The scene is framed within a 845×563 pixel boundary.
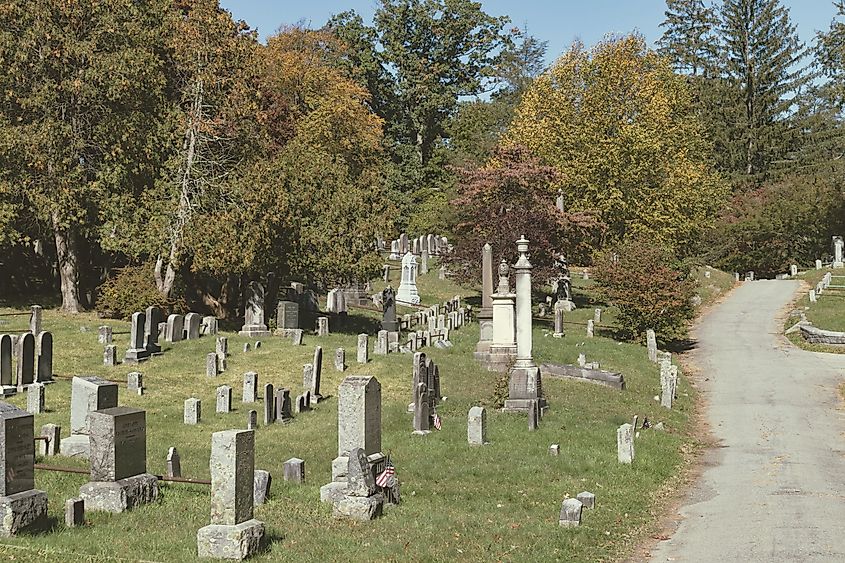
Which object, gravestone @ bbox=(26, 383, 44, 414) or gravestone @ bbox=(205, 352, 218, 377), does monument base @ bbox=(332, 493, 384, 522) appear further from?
gravestone @ bbox=(205, 352, 218, 377)

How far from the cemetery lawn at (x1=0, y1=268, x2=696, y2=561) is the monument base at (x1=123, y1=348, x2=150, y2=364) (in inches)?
20.2

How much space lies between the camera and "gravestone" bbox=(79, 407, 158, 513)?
11.1m

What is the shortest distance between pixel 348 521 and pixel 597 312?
29.6 metres

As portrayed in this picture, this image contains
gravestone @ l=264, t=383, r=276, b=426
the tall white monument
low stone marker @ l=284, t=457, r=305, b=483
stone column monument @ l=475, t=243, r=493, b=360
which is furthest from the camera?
the tall white monument

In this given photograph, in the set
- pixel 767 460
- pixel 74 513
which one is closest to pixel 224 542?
pixel 74 513

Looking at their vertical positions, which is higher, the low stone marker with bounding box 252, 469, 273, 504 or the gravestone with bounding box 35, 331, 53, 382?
the gravestone with bounding box 35, 331, 53, 382

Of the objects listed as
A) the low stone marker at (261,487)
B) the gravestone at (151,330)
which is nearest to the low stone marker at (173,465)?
the low stone marker at (261,487)

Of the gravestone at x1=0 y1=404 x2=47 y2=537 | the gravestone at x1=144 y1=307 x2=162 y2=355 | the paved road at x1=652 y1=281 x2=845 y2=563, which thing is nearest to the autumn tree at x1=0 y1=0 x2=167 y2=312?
the gravestone at x1=144 y1=307 x2=162 y2=355

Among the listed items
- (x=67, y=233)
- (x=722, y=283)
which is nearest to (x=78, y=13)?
(x=67, y=233)

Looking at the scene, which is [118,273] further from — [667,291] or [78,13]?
[667,291]

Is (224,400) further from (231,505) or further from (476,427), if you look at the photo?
(231,505)

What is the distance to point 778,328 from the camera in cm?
4025

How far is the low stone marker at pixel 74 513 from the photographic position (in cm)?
1025

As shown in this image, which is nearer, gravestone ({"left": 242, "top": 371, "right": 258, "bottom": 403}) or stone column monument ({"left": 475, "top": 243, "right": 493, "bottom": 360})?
gravestone ({"left": 242, "top": 371, "right": 258, "bottom": 403})
